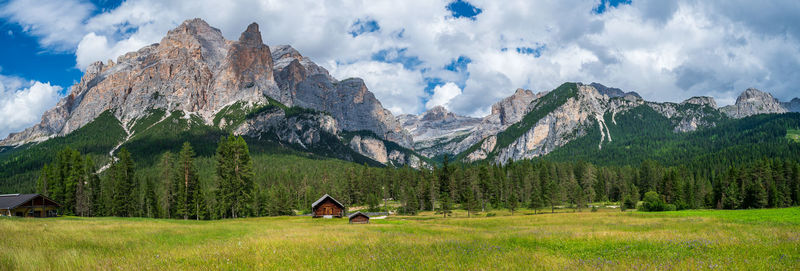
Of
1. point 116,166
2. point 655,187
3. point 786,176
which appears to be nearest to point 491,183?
point 655,187

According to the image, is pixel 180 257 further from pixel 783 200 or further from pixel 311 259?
pixel 783 200

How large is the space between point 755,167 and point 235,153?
354 ft

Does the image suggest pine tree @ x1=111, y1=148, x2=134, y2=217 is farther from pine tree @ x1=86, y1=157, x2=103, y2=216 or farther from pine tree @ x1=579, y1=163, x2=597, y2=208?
pine tree @ x1=579, y1=163, x2=597, y2=208

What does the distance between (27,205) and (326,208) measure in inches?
1629

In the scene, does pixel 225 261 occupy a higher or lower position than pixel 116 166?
lower

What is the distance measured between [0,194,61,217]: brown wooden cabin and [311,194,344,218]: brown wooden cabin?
37.6 m

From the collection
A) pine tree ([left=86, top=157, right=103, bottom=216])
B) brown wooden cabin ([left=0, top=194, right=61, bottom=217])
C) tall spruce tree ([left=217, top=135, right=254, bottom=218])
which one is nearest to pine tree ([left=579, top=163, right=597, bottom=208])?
tall spruce tree ([left=217, top=135, right=254, bottom=218])

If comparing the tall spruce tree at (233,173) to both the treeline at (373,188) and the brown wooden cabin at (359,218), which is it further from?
the brown wooden cabin at (359,218)

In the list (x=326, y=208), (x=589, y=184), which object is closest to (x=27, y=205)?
(x=326, y=208)

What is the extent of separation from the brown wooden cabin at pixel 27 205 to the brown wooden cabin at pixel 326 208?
37581 mm

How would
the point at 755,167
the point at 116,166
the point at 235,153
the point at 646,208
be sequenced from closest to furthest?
the point at 235,153 → the point at 116,166 → the point at 646,208 → the point at 755,167

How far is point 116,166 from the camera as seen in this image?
6769 centimetres

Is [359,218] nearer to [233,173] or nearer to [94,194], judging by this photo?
[233,173]

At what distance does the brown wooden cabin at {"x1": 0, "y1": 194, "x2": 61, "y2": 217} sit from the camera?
5331cm
